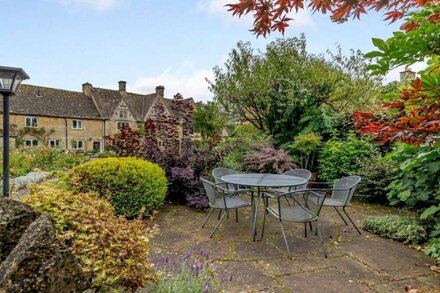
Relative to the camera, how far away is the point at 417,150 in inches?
131

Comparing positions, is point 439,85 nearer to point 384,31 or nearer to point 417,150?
point 384,31

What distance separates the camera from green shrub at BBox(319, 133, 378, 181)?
609cm

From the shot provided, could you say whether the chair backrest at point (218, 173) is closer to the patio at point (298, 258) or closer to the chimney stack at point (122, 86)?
the patio at point (298, 258)

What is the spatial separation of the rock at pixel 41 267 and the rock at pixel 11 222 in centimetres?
32

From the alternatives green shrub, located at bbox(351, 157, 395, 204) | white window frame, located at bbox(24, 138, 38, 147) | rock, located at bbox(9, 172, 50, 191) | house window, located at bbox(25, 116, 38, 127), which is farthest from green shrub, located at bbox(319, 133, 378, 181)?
white window frame, located at bbox(24, 138, 38, 147)

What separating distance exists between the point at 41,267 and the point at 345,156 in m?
6.13

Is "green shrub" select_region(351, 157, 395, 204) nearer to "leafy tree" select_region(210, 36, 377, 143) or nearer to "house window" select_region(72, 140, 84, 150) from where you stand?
"leafy tree" select_region(210, 36, 377, 143)

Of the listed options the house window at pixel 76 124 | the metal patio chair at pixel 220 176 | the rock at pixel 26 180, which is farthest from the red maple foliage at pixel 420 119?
the house window at pixel 76 124

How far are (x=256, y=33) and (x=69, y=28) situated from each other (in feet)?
22.2

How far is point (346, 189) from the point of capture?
3.58 meters

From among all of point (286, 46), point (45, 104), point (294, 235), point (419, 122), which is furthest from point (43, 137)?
point (419, 122)

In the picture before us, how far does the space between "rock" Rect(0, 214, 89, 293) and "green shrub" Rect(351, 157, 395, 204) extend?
5.37 metres

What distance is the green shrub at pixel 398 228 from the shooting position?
134 inches

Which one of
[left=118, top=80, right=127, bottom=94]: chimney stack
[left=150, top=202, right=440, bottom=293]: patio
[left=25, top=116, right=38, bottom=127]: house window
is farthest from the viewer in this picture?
[left=118, top=80, right=127, bottom=94]: chimney stack
